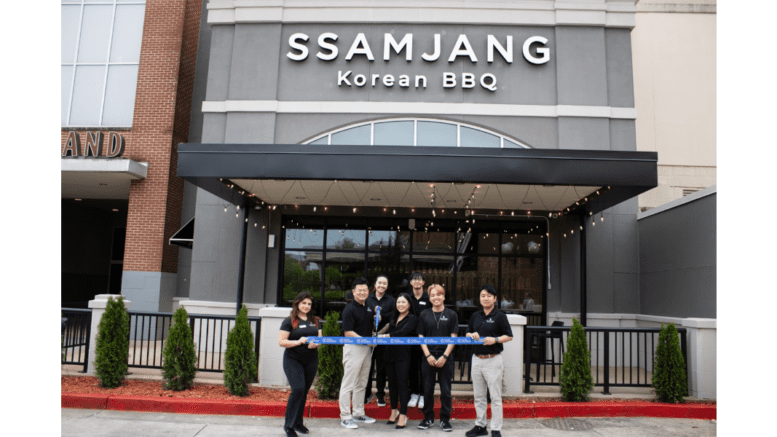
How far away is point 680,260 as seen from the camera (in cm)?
1088

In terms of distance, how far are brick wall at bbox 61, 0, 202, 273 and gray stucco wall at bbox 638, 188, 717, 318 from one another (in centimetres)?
1307

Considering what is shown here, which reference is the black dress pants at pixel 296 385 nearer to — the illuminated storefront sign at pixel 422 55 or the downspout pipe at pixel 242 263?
the downspout pipe at pixel 242 263

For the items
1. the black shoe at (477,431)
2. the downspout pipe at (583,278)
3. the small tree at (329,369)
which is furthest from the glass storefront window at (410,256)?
the black shoe at (477,431)

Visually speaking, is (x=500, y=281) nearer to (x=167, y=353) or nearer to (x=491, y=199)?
(x=491, y=199)

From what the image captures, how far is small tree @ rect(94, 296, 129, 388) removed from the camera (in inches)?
323

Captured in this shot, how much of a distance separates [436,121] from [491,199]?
282cm

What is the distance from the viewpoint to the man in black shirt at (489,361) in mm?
6344

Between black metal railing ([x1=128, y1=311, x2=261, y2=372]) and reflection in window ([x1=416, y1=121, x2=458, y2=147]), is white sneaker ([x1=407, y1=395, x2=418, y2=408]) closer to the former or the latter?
black metal railing ([x1=128, y1=311, x2=261, y2=372])

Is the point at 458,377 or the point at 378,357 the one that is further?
the point at 458,377

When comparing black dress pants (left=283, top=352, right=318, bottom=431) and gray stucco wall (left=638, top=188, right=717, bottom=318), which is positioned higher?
gray stucco wall (left=638, top=188, right=717, bottom=318)

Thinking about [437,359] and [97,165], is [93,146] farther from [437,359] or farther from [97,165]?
[437,359]

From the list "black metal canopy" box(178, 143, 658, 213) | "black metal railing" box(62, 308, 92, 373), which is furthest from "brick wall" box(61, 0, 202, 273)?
"black metal canopy" box(178, 143, 658, 213)

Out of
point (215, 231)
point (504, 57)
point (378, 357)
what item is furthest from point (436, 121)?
point (378, 357)

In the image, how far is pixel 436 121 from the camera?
13297mm
